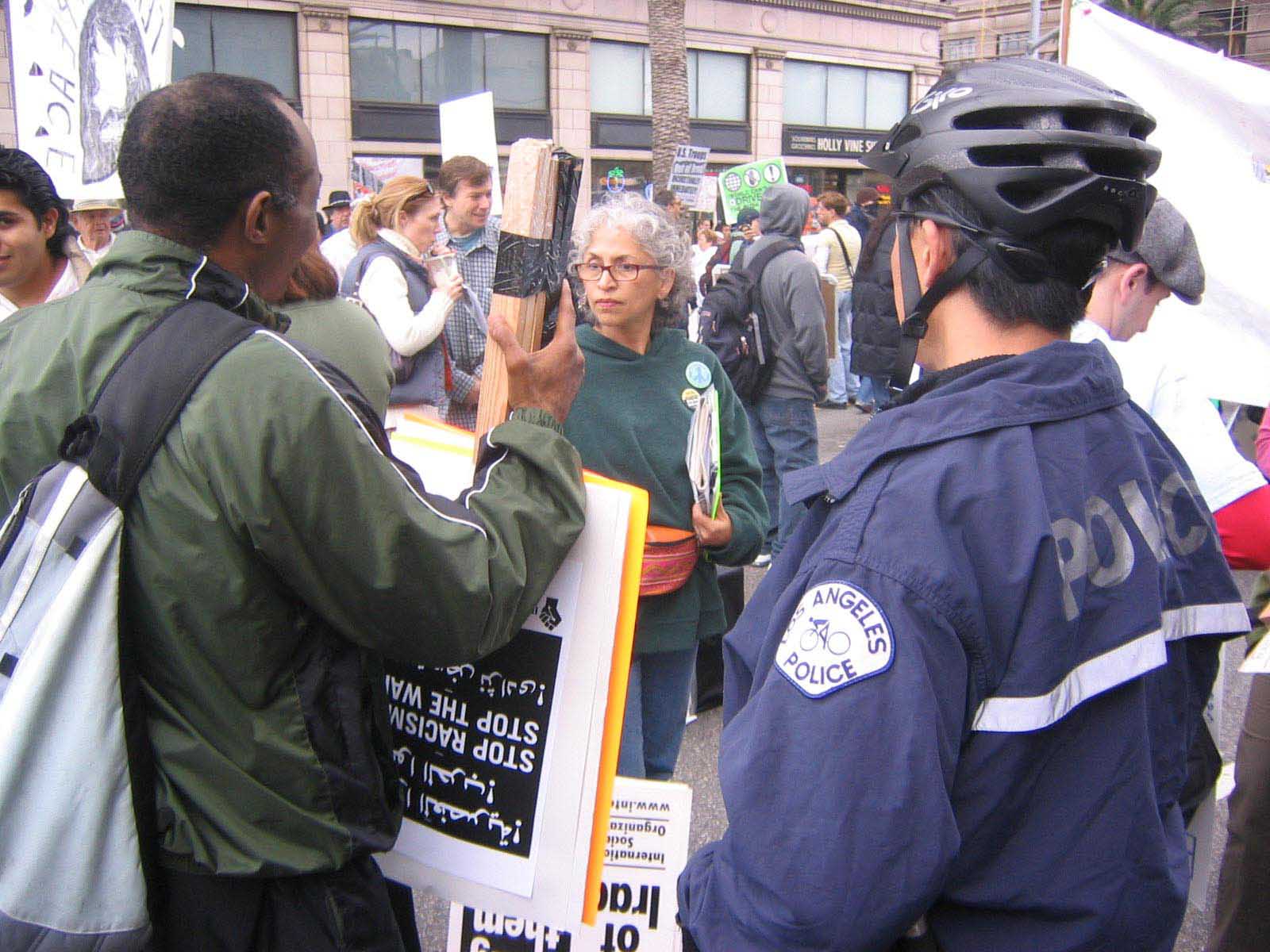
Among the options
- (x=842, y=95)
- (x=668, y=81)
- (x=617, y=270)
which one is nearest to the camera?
(x=617, y=270)

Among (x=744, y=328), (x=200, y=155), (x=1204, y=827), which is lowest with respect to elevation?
(x=1204, y=827)

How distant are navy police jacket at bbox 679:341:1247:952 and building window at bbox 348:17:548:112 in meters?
24.2

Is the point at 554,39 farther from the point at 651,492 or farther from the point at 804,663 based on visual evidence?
the point at 804,663

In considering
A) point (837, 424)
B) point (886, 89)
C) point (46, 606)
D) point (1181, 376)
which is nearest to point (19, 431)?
point (46, 606)

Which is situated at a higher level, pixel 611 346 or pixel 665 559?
pixel 611 346

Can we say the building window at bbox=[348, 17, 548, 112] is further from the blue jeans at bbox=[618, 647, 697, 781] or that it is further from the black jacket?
the blue jeans at bbox=[618, 647, 697, 781]

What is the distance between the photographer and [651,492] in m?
2.92

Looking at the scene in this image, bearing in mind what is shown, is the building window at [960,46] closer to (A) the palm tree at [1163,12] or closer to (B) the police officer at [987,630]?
(A) the palm tree at [1163,12]

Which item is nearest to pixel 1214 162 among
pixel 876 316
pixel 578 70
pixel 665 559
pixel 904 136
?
pixel 665 559

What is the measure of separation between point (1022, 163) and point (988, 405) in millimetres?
327

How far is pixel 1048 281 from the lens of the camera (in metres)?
1.31

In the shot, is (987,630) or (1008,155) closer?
(987,630)

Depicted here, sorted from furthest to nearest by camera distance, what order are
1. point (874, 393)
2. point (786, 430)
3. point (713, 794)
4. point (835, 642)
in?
1. point (874, 393)
2. point (786, 430)
3. point (713, 794)
4. point (835, 642)

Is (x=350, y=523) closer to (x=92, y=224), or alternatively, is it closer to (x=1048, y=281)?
(x=1048, y=281)
